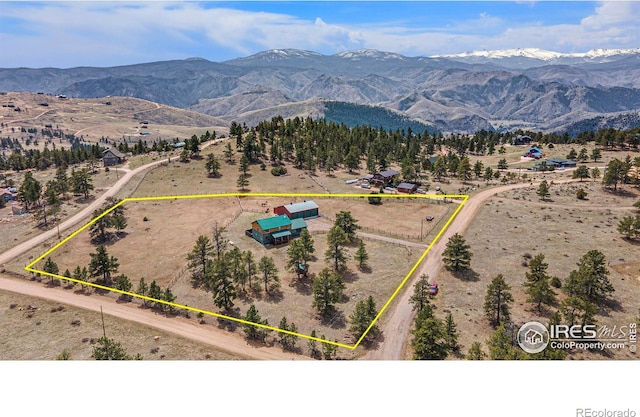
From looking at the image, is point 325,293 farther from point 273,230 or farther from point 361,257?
point 273,230

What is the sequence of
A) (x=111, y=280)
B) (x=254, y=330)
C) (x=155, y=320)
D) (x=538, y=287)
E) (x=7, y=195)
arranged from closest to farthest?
(x=254, y=330), (x=155, y=320), (x=538, y=287), (x=111, y=280), (x=7, y=195)

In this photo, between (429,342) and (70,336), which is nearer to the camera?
(429,342)

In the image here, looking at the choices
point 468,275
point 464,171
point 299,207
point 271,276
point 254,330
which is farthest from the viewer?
point 464,171

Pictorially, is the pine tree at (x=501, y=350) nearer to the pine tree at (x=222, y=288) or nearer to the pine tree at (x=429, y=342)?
the pine tree at (x=429, y=342)

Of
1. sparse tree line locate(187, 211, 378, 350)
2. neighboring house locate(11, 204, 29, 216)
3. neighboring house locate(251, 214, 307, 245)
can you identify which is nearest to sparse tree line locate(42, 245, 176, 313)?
sparse tree line locate(187, 211, 378, 350)

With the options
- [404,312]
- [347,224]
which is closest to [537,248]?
[404,312]

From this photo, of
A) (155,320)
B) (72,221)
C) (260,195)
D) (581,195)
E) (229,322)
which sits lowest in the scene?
(229,322)

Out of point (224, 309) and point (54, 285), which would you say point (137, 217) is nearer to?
point (54, 285)
